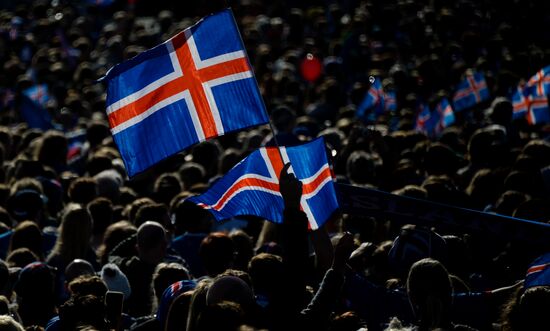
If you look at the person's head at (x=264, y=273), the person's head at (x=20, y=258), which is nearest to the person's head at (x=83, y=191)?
the person's head at (x=20, y=258)

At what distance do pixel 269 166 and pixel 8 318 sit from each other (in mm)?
2434

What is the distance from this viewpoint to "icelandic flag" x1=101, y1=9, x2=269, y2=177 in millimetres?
7723

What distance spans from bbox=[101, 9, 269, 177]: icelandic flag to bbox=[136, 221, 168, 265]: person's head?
1.50ft

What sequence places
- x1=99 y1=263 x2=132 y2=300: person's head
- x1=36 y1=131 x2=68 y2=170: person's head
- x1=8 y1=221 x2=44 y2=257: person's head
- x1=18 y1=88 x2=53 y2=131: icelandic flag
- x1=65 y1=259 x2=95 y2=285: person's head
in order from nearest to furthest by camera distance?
x1=99 y1=263 x2=132 y2=300: person's head → x1=65 y1=259 x2=95 y2=285: person's head → x1=8 y1=221 x2=44 y2=257: person's head → x1=36 y1=131 x2=68 y2=170: person's head → x1=18 y1=88 x2=53 y2=131: icelandic flag

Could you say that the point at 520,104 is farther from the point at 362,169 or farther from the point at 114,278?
the point at 114,278

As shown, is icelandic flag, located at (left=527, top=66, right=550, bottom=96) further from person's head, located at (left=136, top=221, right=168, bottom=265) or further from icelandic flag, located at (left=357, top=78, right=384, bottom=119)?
person's head, located at (left=136, top=221, right=168, bottom=265)

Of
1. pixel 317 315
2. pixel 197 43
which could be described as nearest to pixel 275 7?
pixel 197 43

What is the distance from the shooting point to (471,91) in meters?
15.6

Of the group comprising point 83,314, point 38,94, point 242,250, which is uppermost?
point 38,94

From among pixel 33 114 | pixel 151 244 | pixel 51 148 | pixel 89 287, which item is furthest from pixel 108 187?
pixel 33 114

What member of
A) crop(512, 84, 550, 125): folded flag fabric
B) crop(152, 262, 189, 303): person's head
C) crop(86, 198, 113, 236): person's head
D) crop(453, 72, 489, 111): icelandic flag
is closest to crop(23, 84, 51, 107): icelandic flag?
crop(453, 72, 489, 111): icelandic flag

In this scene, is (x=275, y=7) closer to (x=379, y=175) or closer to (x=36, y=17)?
(x=36, y=17)

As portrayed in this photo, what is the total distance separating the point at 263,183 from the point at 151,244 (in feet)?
2.85

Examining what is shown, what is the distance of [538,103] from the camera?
13.9m
